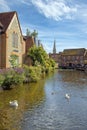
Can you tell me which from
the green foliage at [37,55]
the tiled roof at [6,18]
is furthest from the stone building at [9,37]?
the green foliage at [37,55]

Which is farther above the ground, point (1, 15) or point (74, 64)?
point (1, 15)

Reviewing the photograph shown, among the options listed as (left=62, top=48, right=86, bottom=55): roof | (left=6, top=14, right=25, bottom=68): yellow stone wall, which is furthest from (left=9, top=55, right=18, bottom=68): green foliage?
(left=62, top=48, right=86, bottom=55): roof

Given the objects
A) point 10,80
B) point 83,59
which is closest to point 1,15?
point 10,80

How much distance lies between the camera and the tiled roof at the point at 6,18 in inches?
1839

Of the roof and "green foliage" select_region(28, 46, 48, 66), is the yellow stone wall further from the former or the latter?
the roof

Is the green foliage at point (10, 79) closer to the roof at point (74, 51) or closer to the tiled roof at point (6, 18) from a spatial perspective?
the tiled roof at point (6, 18)

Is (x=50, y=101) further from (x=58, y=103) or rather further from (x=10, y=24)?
(x=10, y=24)

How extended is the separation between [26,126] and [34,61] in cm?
4968

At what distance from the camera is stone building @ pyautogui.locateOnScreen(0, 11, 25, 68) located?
149 ft

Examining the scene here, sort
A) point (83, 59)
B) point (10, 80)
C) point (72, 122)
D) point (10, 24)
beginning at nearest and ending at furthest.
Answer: point (72, 122) < point (10, 80) < point (10, 24) < point (83, 59)

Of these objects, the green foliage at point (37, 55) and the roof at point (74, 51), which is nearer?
the green foliage at point (37, 55)

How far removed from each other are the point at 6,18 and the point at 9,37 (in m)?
3.78

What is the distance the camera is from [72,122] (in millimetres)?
14430

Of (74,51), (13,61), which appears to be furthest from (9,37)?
(74,51)
